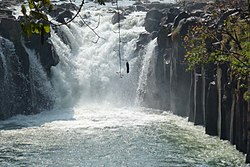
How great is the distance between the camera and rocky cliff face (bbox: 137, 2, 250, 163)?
85.0 ft

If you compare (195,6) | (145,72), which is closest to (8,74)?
(145,72)

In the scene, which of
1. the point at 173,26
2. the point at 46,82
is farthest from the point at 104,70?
the point at 173,26

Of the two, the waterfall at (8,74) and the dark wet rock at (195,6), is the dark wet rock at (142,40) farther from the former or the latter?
the dark wet rock at (195,6)

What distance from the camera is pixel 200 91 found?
33594 millimetres

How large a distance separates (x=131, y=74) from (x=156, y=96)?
553 centimetres

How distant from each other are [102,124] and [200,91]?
746cm

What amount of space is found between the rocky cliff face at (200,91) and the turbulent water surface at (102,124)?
37.7 inches

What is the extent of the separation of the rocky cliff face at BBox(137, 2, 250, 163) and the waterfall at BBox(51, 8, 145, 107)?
4373 mm

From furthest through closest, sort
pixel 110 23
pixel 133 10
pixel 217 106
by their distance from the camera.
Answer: pixel 133 10
pixel 110 23
pixel 217 106

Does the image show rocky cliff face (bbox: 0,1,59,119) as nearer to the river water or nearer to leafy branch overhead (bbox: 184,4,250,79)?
the river water

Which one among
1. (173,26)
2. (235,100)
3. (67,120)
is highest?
(173,26)

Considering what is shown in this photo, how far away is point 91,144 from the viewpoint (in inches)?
1104

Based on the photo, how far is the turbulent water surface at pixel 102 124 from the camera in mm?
25016

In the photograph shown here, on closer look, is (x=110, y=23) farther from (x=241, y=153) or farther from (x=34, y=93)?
(x=241, y=153)
